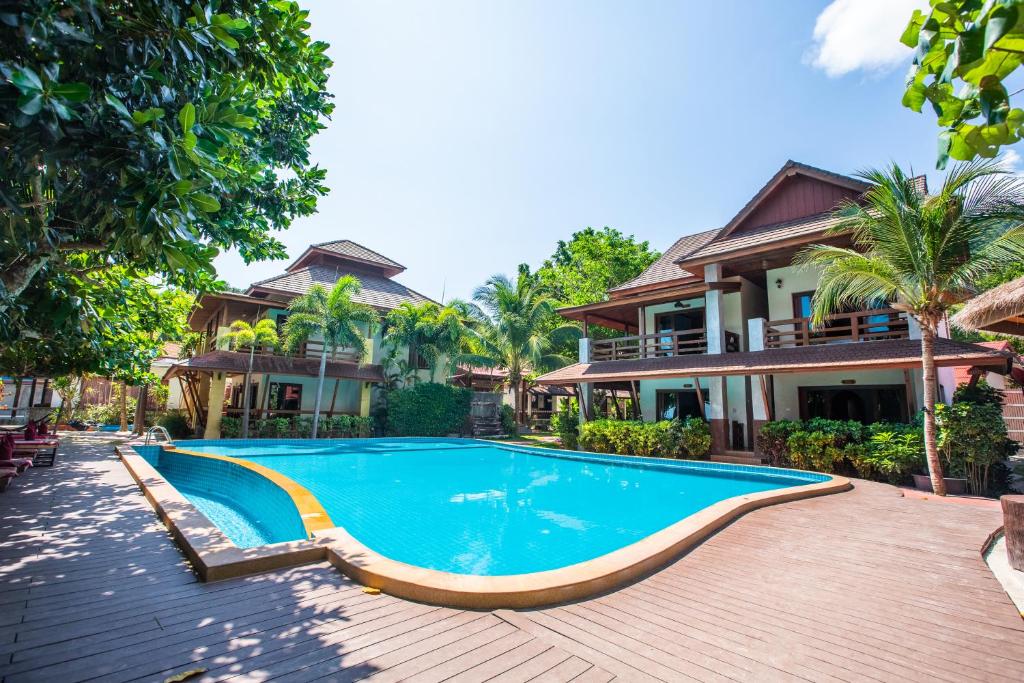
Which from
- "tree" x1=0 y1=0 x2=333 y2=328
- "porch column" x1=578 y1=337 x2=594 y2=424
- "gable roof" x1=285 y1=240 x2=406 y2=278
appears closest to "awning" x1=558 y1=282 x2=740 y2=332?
"porch column" x1=578 y1=337 x2=594 y2=424

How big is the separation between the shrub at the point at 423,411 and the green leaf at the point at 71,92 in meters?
21.2

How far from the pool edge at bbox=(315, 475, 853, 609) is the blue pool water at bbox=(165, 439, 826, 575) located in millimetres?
1867

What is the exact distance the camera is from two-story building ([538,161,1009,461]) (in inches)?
489

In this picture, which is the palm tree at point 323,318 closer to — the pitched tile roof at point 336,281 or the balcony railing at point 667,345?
the pitched tile roof at point 336,281

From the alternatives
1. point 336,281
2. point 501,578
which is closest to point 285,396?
point 336,281

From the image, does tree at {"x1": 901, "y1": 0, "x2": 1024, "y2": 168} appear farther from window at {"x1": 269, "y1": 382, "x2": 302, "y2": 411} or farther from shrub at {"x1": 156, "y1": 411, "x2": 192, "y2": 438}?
window at {"x1": 269, "y1": 382, "x2": 302, "y2": 411}

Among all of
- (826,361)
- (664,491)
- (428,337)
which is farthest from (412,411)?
(826,361)

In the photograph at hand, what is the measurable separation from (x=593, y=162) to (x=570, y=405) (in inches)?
598

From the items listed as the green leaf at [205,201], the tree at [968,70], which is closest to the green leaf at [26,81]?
the green leaf at [205,201]

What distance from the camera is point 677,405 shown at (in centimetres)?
1750

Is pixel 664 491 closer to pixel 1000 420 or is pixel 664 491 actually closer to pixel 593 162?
pixel 1000 420

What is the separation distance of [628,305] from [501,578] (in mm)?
14550

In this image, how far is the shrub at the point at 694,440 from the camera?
1421 centimetres

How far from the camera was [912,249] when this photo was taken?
8.70 m
